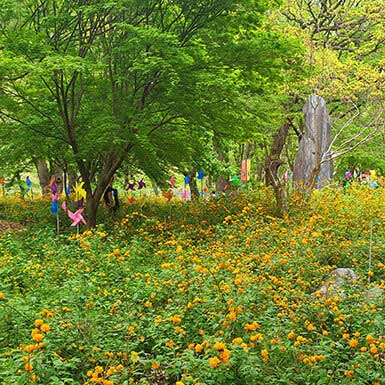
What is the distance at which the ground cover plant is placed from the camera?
3.05 meters

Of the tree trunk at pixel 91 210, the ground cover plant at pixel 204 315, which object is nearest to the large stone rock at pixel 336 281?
the ground cover plant at pixel 204 315

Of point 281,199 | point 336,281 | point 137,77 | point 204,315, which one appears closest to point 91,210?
point 137,77

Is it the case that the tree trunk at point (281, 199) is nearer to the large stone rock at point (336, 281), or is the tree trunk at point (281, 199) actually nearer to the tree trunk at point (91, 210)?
the large stone rock at point (336, 281)

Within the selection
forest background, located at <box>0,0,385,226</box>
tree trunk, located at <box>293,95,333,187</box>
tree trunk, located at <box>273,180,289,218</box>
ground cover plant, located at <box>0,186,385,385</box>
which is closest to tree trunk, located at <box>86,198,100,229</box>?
forest background, located at <box>0,0,385,226</box>

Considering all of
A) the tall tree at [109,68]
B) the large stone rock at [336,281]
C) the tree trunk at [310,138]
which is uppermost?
the tall tree at [109,68]

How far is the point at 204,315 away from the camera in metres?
3.90

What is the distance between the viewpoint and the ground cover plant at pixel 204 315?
3.05m

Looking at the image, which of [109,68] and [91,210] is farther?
[91,210]

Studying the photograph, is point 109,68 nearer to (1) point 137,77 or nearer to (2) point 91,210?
(1) point 137,77

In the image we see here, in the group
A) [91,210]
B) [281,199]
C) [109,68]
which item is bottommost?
[91,210]

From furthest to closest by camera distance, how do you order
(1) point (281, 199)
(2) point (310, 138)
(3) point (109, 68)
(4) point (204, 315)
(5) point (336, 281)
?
(2) point (310, 138), (3) point (109, 68), (1) point (281, 199), (5) point (336, 281), (4) point (204, 315)

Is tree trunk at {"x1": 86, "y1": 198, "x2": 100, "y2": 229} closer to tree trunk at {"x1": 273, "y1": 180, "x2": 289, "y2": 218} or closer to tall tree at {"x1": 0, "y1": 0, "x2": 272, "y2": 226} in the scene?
tall tree at {"x1": 0, "y1": 0, "x2": 272, "y2": 226}

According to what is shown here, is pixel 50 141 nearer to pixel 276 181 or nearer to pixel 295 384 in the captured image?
pixel 276 181

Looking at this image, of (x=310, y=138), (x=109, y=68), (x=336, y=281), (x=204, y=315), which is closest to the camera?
(x=204, y=315)
